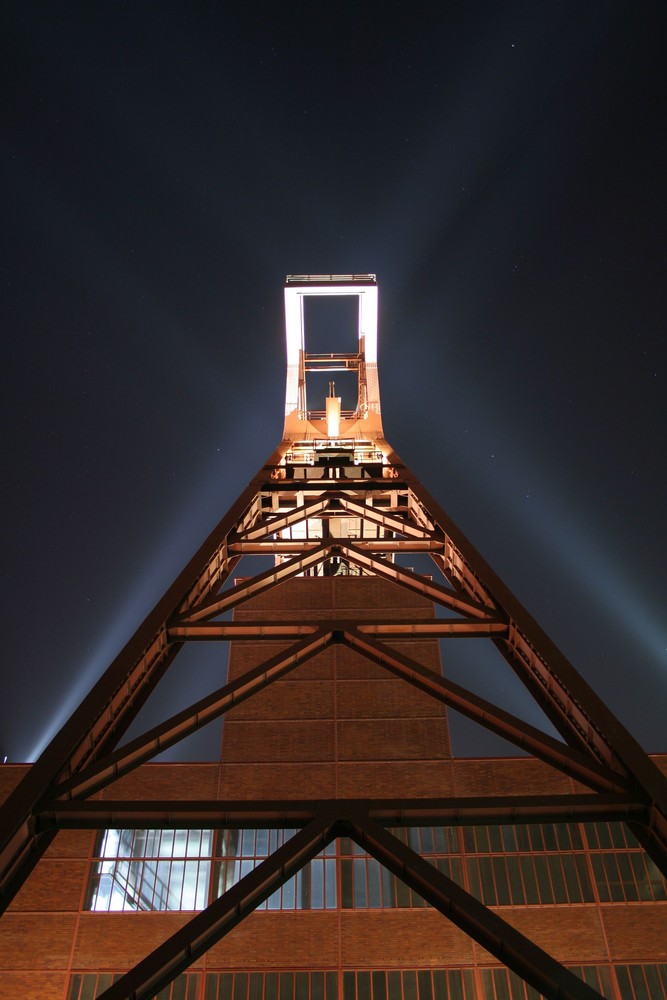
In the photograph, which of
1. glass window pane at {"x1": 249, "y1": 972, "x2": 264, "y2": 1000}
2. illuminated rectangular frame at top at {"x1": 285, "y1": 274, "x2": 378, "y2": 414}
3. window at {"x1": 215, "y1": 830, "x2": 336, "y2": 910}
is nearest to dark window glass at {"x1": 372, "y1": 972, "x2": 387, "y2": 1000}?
window at {"x1": 215, "y1": 830, "x2": 336, "y2": 910}

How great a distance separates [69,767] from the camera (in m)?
4.86

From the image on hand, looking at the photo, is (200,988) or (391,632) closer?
(391,632)

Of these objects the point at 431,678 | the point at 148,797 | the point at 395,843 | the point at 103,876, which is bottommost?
the point at 395,843

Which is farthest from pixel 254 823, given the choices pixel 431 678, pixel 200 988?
pixel 200 988

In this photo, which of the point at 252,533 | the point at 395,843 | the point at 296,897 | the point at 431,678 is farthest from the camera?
the point at 296,897

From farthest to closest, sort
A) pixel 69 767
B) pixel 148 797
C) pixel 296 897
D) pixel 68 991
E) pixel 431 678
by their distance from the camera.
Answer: pixel 148 797 < pixel 296 897 < pixel 68 991 < pixel 431 678 < pixel 69 767

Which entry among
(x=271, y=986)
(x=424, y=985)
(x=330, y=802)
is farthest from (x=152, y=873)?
(x=330, y=802)

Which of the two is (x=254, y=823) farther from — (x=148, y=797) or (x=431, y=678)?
(x=148, y=797)

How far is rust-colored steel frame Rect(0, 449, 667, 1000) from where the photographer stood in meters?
4.11

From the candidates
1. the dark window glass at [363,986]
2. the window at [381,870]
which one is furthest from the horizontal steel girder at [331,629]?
the dark window glass at [363,986]

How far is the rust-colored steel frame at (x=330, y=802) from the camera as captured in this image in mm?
4113

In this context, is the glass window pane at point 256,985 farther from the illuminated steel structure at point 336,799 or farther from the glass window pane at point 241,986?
the illuminated steel structure at point 336,799

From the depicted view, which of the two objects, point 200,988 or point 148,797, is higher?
point 148,797

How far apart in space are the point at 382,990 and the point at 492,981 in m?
3.10
